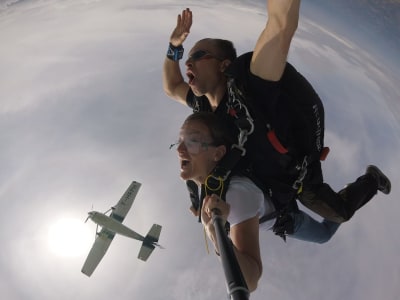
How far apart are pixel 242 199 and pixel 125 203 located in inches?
1179

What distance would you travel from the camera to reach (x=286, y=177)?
3592 mm

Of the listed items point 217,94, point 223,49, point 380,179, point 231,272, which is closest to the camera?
point 231,272

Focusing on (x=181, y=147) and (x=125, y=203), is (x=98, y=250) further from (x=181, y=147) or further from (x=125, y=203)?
(x=181, y=147)

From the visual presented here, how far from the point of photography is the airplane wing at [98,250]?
98.7 feet

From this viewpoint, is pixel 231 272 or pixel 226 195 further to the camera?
pixel 226 195

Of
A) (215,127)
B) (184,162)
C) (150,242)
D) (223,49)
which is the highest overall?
(223,49)

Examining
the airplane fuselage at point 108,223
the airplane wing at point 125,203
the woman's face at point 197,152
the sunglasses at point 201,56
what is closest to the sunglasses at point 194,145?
the woman's face at point 197,152

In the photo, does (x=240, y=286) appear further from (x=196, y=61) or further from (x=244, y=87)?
(x=196, y=61)

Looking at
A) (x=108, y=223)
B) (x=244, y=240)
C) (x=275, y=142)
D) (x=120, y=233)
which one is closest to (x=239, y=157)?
(x=275, y=142)

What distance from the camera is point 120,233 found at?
1101 inches

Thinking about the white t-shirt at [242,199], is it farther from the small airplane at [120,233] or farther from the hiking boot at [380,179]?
the small airplane at [120,233]

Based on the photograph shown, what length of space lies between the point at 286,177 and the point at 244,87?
3.73 feet

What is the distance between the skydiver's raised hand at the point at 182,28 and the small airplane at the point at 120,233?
2435 centimetres

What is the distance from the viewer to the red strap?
3145 millimetres
